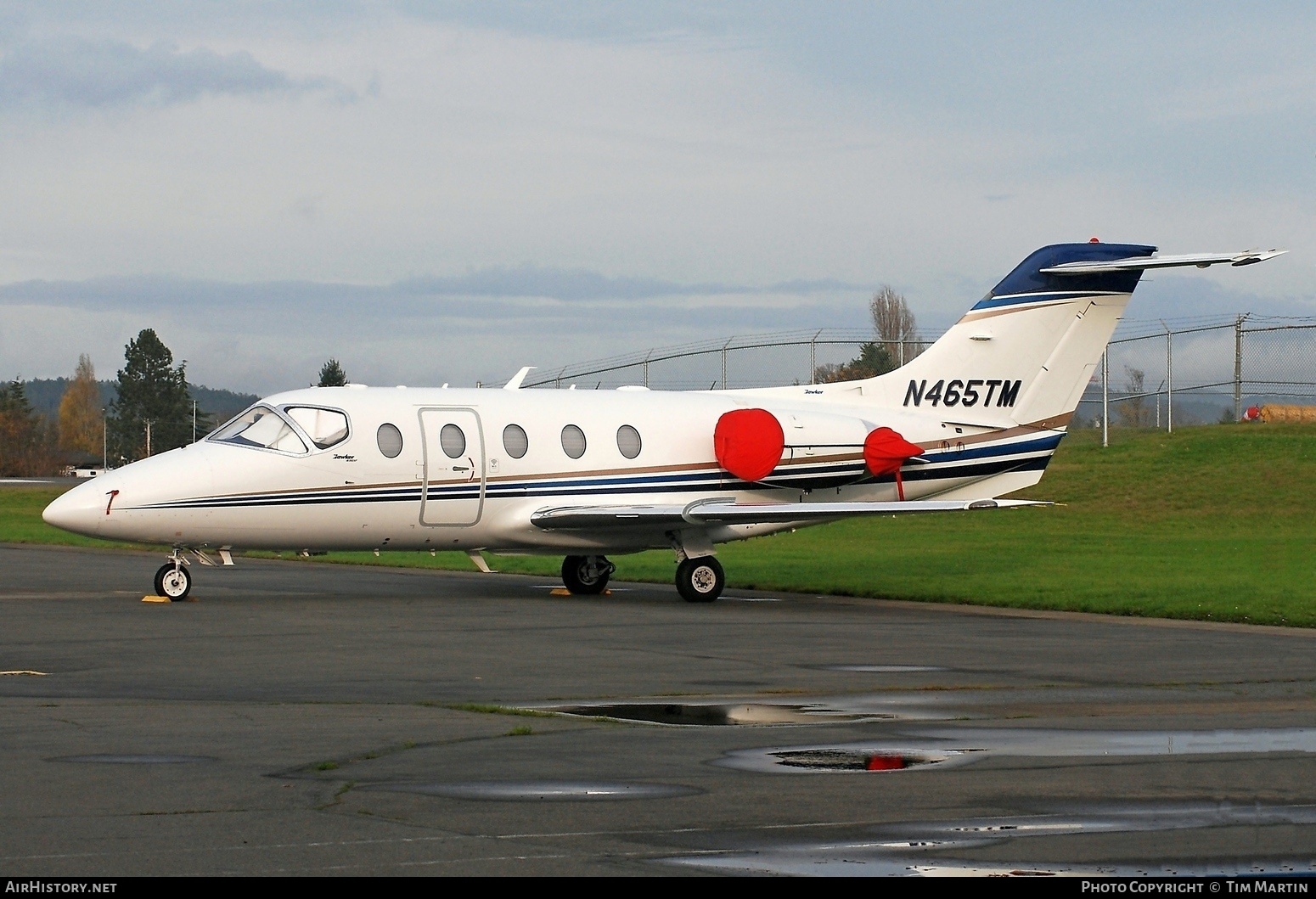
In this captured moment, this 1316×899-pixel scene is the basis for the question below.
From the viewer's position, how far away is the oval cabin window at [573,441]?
25.7 meters

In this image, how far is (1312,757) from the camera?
1034 centimetres

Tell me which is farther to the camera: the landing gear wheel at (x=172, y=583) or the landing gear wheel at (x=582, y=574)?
the landing gear wheel at (x=582, y=574)

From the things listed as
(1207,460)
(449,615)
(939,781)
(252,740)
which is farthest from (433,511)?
(1207,460)

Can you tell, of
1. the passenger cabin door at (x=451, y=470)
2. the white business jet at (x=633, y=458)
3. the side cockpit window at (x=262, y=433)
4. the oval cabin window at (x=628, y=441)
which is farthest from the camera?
the oval cabin window at (x=628, y=441)

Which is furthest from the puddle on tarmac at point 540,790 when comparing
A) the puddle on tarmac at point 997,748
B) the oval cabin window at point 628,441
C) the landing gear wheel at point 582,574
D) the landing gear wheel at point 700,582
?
the landing gear wheel at point 582,574

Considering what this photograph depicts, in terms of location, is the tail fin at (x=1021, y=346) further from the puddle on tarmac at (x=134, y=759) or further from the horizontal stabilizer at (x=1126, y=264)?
the puddle on tarmac at (x=134, y=759)

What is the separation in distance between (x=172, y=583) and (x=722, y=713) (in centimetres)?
1282

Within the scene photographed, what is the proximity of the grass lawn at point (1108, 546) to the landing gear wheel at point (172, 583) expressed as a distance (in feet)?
31.8

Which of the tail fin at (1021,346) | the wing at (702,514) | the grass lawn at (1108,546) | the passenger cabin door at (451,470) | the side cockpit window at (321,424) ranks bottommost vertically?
the grass lawn at (1108,546)

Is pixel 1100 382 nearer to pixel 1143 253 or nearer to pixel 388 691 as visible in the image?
pixel 1143 253

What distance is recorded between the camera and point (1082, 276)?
91.0 ft

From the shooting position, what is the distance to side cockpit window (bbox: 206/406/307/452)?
23797 millimetres

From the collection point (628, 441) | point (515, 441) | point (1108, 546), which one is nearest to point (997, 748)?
point (515, 441)

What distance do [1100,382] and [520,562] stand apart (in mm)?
24447
